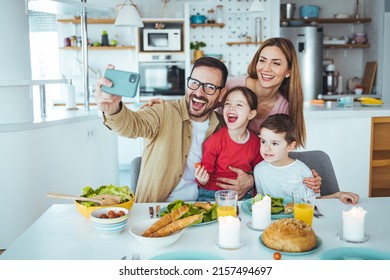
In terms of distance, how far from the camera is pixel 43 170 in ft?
7.59

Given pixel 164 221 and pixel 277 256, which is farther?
pixel 164 221

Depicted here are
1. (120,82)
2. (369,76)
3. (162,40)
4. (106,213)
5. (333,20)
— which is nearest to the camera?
(106,213)

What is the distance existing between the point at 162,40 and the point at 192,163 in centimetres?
311

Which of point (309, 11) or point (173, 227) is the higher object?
point (309, 11)

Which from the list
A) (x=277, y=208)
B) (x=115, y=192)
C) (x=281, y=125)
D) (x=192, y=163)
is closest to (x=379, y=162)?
(x=281, y=125)

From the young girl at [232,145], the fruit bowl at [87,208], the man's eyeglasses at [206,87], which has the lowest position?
the fruit bowl at [87,208]

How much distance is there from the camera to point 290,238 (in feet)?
3.34

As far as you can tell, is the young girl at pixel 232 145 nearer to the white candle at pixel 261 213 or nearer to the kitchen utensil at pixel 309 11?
the white candle at pixel 261 213

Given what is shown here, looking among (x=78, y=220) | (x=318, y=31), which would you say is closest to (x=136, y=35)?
(x=318, y=31)

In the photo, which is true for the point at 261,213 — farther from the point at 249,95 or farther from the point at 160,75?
the point at 160,75

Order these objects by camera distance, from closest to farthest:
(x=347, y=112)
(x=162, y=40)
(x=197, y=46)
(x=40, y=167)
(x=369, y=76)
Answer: (x=40, y=167) < (x=347, y=112) < (x=162, y=40) < (x=197, y=46) < (x=369, y=76)

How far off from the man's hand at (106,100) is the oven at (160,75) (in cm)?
323

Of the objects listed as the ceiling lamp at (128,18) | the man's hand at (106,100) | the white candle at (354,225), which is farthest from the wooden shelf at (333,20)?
the white candle at (354,225)

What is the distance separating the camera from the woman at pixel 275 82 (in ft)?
5.37
